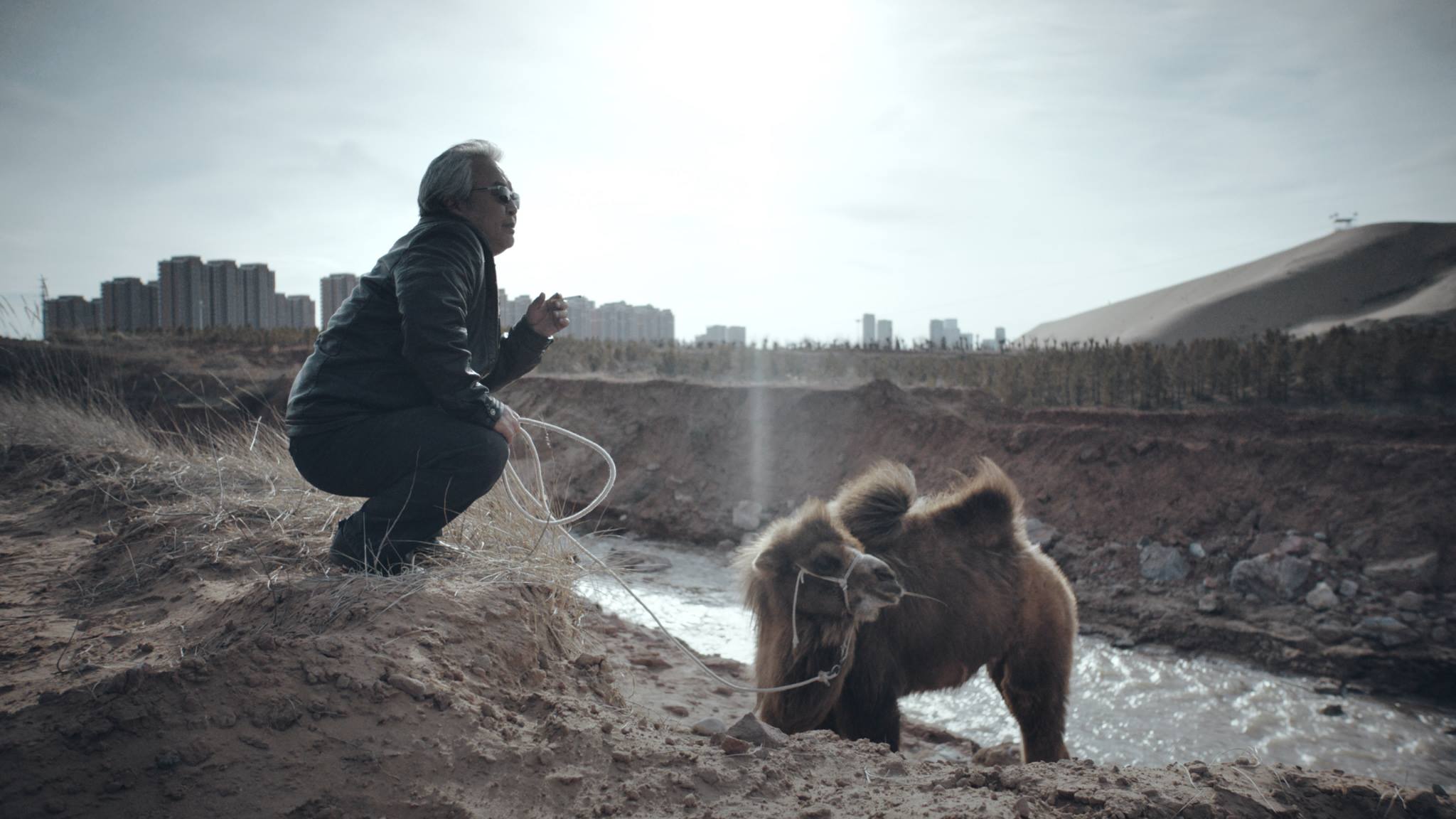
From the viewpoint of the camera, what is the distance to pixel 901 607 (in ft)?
15.4

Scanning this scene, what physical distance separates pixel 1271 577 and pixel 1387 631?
1.31m

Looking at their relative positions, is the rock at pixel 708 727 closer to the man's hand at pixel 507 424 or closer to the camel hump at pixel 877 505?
the camel hump at pixel 877 505

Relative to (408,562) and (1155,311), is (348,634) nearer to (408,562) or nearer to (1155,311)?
(408,562)

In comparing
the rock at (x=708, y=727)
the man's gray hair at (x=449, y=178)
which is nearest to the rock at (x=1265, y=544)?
the rock at (x=708, y=727)

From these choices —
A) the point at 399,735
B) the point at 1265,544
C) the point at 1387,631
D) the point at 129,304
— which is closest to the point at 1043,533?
the point at 1265,544

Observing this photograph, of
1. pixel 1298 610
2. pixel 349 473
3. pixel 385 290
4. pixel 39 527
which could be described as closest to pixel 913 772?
pixel 349 473

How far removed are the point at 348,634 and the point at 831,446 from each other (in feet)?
42.4

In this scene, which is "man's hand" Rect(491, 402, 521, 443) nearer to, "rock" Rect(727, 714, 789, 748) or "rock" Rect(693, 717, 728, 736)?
"rock" Rect(727, 714, 789, 748)

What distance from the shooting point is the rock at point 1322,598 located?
8.62 m

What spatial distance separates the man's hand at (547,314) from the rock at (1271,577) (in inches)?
365

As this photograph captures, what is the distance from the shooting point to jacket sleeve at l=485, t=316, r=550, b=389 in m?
3.89

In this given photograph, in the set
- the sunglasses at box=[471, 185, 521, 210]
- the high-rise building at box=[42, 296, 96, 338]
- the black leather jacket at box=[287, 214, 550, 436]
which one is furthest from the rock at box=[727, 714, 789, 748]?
the high-rise building at box=[42, 296, 96, 338]

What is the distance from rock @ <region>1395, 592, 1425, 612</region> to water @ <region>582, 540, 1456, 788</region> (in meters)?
1.48

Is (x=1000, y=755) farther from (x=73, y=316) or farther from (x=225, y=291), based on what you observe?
(x=225, y=291)
